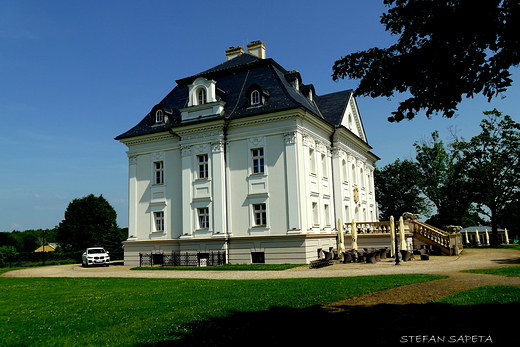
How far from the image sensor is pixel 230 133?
2903cm

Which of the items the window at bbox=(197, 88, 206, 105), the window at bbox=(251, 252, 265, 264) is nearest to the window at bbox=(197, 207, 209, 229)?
the window at bbox=(251, 252, 265, 264)

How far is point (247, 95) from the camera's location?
28625 mm

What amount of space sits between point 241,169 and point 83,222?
171 ft

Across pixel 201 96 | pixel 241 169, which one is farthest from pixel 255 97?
pixel 241 169

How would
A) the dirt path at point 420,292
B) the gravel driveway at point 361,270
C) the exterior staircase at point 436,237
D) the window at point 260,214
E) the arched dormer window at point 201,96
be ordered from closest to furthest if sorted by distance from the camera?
the dirt path at point 420,292
the gravel driveway at point 361,270
the window at point 260,214
the exterior staircase at point 436,237
the arched dormer window at point 201,96

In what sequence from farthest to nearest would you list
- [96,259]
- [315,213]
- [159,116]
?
[96,259], [159,116], [315,213]

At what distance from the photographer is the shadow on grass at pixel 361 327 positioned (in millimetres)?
6449

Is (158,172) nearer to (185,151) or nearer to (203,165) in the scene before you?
(185,151)

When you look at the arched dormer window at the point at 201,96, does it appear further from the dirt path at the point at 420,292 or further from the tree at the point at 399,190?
the tree at the point at 399,190

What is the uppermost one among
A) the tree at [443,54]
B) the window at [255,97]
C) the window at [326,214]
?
the window at [255,97]

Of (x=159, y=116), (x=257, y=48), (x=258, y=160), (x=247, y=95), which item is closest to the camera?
(x=258, y=160)

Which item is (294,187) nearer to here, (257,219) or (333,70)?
(257,219)

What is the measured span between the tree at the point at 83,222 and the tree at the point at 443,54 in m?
68.2

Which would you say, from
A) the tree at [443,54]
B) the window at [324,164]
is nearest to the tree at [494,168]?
the window at [324,164]
